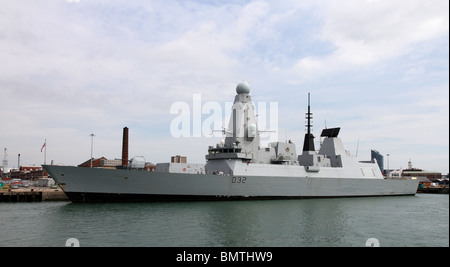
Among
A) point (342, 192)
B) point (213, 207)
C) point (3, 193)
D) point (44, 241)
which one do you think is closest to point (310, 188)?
point (342, 192)

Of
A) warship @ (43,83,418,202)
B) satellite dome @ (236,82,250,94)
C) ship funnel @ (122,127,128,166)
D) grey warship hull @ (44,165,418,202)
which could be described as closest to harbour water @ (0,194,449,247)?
grey warship hull @ (44,165,418,202)

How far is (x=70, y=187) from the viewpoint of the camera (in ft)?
73.2

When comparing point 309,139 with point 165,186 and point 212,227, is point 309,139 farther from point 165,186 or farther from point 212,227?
point 212,227

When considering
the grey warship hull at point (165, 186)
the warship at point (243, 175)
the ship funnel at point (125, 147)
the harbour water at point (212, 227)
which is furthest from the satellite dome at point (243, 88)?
the ship funnel at point (125, 147)

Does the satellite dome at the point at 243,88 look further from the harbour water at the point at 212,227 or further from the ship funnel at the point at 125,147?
the ship funnel at the point at 125,147

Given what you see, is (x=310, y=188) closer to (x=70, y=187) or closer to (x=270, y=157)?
(x=270, y=157)

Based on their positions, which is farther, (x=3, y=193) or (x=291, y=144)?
(x=291, y=144)

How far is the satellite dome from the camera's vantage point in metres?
29.8

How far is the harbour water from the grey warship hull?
138 centimetres

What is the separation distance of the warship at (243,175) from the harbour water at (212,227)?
185 cm

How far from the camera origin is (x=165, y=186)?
2336 cm

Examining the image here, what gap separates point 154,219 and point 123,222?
158cm

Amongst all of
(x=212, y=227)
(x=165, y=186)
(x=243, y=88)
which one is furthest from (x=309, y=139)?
(x=212, y=227)

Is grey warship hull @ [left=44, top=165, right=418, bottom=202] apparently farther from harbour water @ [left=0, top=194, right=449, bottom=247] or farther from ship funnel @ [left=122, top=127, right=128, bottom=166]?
ship funnel @ [left=122, top=127, right=128, bottom=166]
